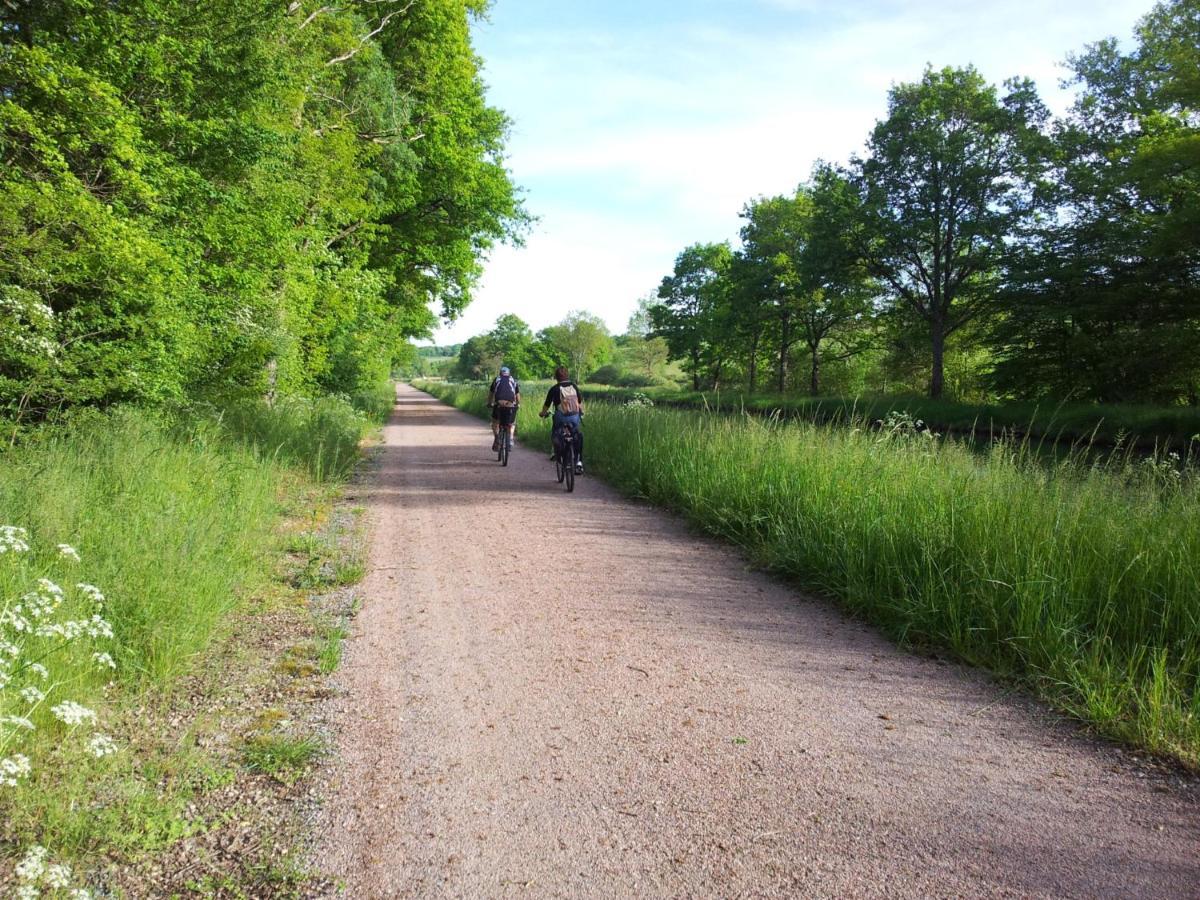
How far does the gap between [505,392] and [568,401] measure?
9.55 feet

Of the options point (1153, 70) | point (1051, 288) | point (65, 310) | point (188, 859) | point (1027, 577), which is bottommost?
point (188, 859)

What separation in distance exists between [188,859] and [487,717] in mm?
1407

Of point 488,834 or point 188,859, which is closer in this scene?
point 188,859

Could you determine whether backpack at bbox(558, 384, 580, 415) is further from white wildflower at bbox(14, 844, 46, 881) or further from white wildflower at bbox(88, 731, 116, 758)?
white wildflower at bbox(14, 844, 46, 881)

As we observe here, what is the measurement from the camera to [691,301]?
56.8 metres

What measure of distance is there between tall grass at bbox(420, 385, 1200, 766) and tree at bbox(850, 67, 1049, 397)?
22.6m

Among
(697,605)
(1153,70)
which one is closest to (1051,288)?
(1153,70)

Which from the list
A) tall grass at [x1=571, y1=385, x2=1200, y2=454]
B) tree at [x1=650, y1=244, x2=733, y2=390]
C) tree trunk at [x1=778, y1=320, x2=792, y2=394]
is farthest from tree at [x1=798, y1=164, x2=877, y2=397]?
tree at [x1=650, y1=244, x2=733, y2=390]

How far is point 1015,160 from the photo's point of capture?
82.2 feet

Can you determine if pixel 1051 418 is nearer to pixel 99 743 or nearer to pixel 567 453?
pixel 567 453

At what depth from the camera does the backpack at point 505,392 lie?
45.2 ft

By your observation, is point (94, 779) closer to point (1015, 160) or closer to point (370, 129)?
point (370, 129)

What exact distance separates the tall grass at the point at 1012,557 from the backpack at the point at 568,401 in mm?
4046

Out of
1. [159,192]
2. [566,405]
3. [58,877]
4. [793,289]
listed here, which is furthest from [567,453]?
[793,289]
